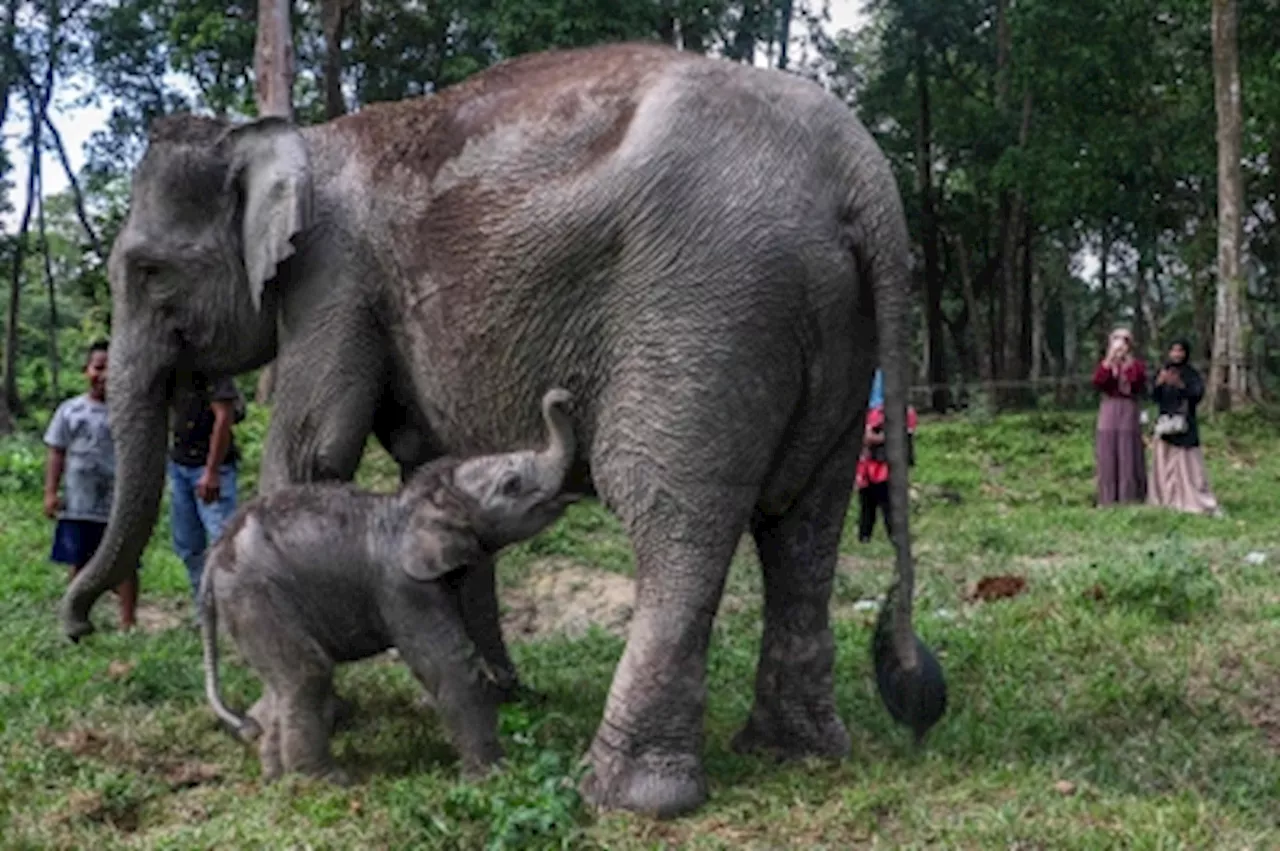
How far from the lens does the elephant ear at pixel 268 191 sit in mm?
4293

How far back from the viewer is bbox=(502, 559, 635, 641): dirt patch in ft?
23.9

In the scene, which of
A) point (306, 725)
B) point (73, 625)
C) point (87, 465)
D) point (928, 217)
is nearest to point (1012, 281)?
point (928, 217)

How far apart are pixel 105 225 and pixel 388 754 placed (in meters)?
16.7

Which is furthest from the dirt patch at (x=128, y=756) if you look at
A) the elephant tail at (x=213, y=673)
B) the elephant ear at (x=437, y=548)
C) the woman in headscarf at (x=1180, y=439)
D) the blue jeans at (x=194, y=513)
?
the woman in headscarf at (x=1180, y=439)

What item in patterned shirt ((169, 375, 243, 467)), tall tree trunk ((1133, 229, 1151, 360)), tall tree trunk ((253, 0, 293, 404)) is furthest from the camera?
tall tree trunk ((1133, 229, 1151, 360))

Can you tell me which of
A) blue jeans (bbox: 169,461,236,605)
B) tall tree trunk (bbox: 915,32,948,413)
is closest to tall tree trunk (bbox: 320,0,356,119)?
blue jeans (bbox: 169,461,236,605)

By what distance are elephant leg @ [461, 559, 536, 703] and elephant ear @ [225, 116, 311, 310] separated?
4.33 feet

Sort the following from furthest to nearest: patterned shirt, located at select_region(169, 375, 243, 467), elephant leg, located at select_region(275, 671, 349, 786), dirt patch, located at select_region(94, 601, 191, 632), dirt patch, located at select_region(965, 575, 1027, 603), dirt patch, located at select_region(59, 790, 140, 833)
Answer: dirt patch, located at select_region(94, 601, 191, 632) → dirt patch, located at select_region(965, 575, 1027, 603) → patterned shirt, located at select_region(169, 375, 243, 467) → elephant leg, located at select_region(275, 671, 349, 786) → dirt patch, located at select_region(59, 790, 140, 833)

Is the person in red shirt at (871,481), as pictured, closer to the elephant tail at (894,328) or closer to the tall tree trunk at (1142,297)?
the elephant tail at (894,328)

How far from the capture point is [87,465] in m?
7.04

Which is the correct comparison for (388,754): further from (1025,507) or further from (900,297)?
(1025,507)

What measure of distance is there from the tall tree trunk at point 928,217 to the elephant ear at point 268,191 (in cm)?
2507

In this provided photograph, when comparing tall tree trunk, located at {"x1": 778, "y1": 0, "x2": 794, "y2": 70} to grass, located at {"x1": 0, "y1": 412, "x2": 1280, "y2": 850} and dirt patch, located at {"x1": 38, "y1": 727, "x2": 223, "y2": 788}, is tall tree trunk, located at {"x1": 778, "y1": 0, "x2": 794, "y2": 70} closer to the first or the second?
grass, located at {"x1": 0, "y1": 412, "x2": 1280, "y2": 850}

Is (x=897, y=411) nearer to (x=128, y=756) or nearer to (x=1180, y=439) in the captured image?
(x=128, y=756)
